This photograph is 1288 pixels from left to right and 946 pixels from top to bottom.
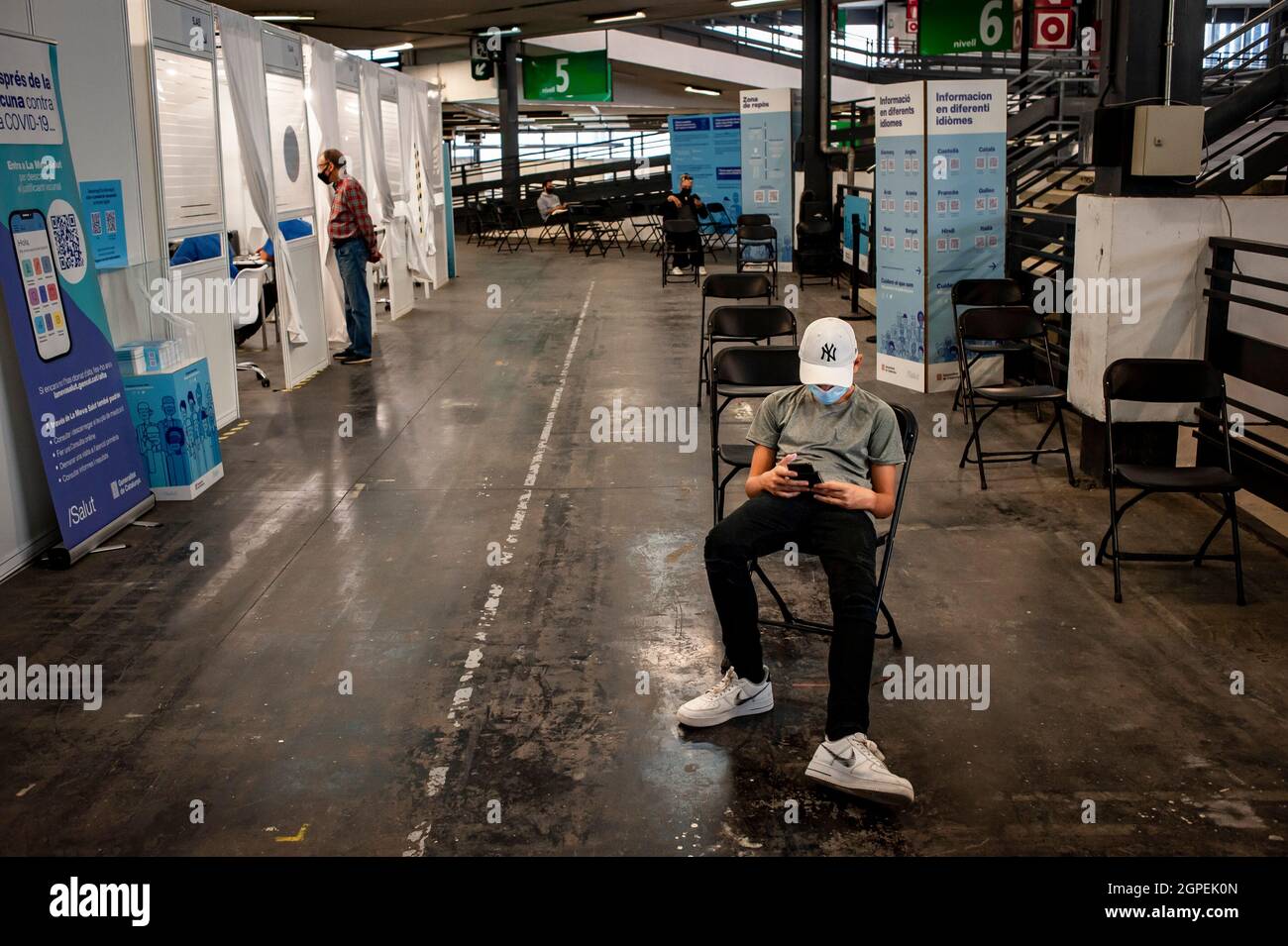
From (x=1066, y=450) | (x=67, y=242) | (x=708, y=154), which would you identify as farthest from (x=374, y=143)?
(x=1066, y=450)

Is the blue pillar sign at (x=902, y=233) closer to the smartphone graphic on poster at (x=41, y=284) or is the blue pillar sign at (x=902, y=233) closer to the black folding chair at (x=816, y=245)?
the smartphone graphic on poster at (x=41, y=284)

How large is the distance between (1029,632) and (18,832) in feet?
11.2

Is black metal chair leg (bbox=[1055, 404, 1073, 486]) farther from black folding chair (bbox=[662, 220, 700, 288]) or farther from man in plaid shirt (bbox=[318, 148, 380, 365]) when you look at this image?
black folding chair (bbox=[662, 220, 700, 288])

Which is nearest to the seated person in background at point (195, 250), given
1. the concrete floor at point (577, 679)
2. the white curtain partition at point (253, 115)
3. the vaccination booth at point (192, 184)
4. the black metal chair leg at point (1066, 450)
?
the vaccination booth at point (192, 184)

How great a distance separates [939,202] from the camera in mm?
8031

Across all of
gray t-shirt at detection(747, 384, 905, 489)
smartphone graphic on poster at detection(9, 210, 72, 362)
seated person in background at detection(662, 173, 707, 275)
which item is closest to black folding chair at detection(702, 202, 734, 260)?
seated person in background at detection(662, 173, 707, 275)

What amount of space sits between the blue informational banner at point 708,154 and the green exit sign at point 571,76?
2.84m

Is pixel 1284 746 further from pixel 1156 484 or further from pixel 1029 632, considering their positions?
pixel 1156 484

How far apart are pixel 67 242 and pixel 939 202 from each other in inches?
216

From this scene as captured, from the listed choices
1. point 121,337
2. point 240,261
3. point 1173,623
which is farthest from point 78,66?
point 1173,623

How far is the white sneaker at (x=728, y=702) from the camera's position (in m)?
3.66

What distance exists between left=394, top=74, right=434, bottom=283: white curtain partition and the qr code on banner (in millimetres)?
7701

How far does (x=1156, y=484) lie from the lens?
457 cm
